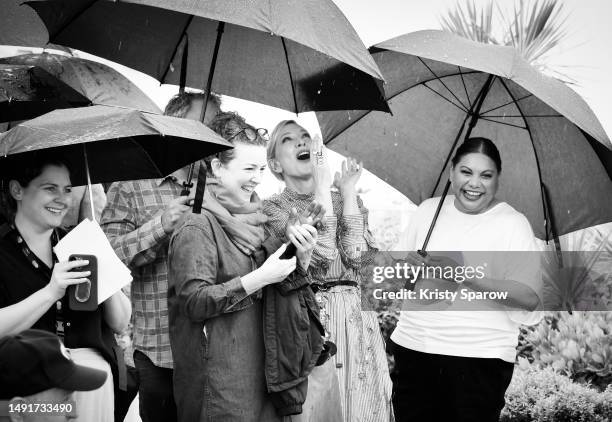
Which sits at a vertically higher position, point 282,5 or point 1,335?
point 282,5

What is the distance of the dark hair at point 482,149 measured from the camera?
4227mm

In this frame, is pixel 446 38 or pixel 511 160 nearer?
pixel 446 38

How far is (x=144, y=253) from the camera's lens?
3.62m

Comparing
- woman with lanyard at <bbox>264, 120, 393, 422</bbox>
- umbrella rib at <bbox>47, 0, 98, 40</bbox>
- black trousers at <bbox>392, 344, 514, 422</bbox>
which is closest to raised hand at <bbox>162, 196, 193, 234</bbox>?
woman with lanyard at <bbox>264, 120, 393, 422</bbox>

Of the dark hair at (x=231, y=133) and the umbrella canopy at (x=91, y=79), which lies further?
the umbrella canopy at (x=91, y=79)

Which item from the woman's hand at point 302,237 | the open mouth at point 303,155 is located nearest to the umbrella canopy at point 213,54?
the open mouth at point 303,155

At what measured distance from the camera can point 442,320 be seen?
13.8 ft

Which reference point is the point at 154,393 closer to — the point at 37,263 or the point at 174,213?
the point at 174,213

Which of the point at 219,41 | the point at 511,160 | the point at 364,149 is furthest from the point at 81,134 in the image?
the point at 511,160

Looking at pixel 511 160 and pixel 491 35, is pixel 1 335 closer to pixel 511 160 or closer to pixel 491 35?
pixel 511 160

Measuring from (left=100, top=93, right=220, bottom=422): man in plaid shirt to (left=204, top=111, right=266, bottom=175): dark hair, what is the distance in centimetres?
23

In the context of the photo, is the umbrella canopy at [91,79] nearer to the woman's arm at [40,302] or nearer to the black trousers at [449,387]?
the woman's arm at [40,302]

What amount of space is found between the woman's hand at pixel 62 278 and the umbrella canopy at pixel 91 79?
54.4 inches

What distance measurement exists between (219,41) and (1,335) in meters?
1.91
